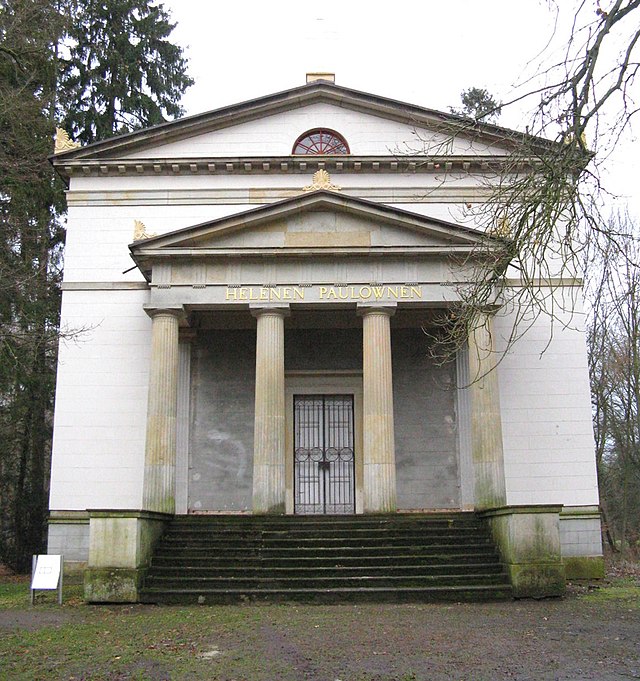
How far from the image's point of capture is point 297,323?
2088cm

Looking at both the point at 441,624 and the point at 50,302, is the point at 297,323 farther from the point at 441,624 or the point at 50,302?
the point at 441,624

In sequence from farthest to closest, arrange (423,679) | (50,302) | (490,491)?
(50,302) → (490,491) → (423,679)

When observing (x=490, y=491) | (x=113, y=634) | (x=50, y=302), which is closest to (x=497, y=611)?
(x=490, y=491)

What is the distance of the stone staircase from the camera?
544 inches

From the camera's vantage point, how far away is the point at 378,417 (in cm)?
1722

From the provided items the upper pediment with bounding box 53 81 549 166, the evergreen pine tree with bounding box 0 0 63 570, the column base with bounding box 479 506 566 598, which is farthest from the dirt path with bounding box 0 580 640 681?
the upper pediment with bounding box 53 81 549 166

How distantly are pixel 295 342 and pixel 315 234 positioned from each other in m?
3.89

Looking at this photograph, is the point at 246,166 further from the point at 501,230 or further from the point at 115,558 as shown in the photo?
the point at 501,230

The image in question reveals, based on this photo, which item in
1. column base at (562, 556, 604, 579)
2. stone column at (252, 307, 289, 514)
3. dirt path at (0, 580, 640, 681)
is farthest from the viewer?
column base at (562, 556, 604, 579)

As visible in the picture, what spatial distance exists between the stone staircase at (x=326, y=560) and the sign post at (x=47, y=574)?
1.53 metres

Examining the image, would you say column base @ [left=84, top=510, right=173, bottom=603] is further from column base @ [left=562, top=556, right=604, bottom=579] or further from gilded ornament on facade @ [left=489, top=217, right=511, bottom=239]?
column base @ [left=562, top=556, right=604, bottom=579]

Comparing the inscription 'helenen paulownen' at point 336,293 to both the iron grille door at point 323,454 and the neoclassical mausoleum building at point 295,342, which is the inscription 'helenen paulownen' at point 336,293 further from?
the iron grille door at point 323,454

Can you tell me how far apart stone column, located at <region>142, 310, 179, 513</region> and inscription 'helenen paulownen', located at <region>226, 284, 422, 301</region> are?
5.22ft

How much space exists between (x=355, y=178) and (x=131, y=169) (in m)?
5.87
